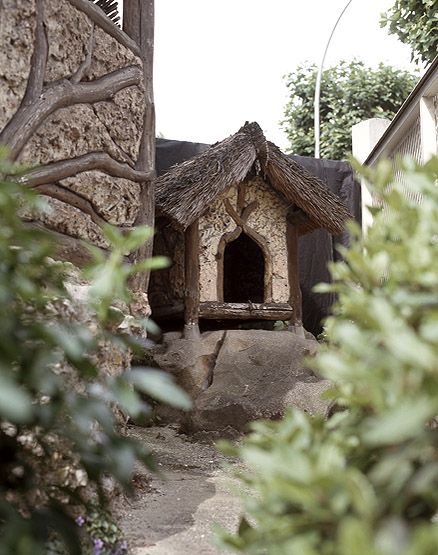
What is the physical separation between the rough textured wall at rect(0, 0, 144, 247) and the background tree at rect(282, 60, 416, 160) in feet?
23.3

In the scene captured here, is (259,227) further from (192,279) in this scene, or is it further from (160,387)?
(160,387)

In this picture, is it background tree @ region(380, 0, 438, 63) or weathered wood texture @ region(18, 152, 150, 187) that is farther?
background tree @ region(380, 0, 438, 63)

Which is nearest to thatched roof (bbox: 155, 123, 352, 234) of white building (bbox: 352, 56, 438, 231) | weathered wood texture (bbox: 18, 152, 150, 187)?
white building (bbox: 352, 56, 438, 231)

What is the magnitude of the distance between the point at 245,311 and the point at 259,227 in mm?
862

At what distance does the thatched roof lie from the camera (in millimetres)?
5859

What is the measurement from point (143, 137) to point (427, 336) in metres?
4.05

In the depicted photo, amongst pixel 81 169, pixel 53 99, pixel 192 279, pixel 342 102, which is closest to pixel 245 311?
pixel 192 279

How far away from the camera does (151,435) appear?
5457mm

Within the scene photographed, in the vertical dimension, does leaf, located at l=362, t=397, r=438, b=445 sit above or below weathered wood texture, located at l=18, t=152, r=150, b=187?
below

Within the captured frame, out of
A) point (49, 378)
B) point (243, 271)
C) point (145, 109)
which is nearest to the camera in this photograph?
point (49, 378)

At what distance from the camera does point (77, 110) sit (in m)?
4.02

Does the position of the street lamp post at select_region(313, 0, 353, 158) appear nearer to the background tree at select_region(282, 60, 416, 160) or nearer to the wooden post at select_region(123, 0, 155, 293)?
the background tree at select_region(282, 60, 416, 160)

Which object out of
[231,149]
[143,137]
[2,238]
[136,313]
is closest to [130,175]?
[143,137]

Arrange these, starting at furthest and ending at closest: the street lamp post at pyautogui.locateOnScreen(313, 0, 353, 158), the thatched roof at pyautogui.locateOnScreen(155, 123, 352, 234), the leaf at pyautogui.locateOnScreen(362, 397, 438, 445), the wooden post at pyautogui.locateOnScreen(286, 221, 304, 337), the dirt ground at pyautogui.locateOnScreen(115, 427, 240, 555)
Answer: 1. the street lamp post at pyautogui.locateOnScreen(313, 0, 353, 158)
2. the wooden post at pyautogui.locateOnScreen(286, 221, 304, 337)
3. the thatched roof at pyautogui.locateOnScreen(155, 123, 352, 234)
4. the dirt ground at pyautogui.locateOnScreen(115, 427, 240, 555)
5. the leaf at pyautogui.locateOnScreen(362, 397, 438, 445)
